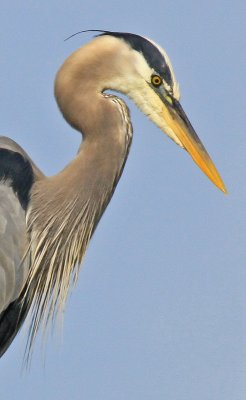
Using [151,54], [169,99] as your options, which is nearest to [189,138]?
[169,99]

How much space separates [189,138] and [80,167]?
0.57 m

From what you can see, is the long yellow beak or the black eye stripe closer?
the black eye stripe

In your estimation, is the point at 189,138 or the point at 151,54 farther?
the point at 189,138

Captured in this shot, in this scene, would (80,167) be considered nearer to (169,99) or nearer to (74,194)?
(74,194)

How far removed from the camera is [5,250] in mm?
4266

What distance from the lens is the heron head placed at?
14.0 ft

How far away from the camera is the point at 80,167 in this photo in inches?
170

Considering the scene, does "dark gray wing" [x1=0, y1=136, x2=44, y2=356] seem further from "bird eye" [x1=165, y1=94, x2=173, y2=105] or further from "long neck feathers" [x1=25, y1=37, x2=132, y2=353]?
"bird eye" [x1=165, y1=94, x2=173, y2=105]

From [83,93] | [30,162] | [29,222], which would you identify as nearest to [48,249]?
[29,222]

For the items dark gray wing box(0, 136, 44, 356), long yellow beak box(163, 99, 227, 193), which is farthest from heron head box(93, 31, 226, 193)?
dark gray wing box(0, 136, 44, 356)

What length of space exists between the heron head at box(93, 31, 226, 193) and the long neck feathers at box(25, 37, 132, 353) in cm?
11

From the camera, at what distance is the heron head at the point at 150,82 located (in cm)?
426

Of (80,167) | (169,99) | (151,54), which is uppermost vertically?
(151,54)

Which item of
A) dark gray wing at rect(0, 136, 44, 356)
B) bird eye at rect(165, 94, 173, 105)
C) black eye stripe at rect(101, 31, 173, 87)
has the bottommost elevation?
dark gray wing at rect(0, 136, 44, 356)
